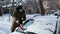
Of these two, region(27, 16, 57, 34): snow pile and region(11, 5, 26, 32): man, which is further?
region(11, 5, 26, 32): man

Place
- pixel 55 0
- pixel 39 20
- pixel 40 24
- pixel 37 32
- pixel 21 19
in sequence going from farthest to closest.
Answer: pixel 55 0 < pixel 21 19 < pixel 39 20 < pixel 40 24 < pixel 37 32

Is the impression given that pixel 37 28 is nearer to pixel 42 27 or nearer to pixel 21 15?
pixel 42 27

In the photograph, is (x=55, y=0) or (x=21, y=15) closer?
(x=21, y=15)

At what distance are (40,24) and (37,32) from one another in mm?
358

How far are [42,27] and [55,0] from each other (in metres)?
18.0

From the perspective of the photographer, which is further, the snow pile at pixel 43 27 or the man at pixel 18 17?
the man at pixel 18 17

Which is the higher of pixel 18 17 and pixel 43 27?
pixel 43 27

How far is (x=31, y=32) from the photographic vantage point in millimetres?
3174

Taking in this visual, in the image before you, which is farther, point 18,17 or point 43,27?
point 18,17

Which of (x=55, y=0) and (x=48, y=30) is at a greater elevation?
(x=48, y=30)

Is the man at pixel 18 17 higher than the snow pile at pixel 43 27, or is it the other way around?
the snow pile at pixel 43 27

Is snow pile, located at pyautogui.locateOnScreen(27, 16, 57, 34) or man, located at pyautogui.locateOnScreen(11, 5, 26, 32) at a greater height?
snow pile, located at pyautogui.locateOnScreen(27, 16, 57, 34)

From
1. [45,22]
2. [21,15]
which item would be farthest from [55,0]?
[45,22]

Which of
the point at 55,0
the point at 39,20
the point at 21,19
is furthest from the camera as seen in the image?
the point at 55,0
